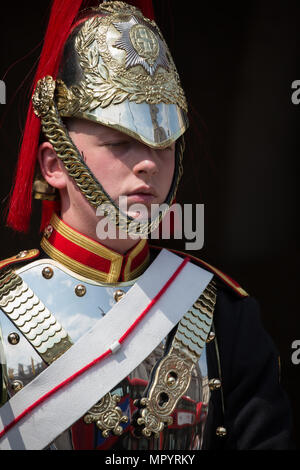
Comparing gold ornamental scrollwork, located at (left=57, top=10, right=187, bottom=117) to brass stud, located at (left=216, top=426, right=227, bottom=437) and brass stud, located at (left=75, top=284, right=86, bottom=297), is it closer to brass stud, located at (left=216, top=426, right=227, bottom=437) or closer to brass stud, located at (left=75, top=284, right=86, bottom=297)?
brass stud, located at (left=75, top=284, right=86, bottom=297)

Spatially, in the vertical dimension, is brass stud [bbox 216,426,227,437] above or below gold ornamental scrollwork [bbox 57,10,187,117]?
below

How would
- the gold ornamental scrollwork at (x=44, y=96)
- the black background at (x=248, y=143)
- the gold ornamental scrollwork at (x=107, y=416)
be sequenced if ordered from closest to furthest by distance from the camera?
the gold ornamental scrollwork at (x=107, y=416), the gold ornamental scrollwork at (x=44, y=96), the black background at (x=248, y=143)

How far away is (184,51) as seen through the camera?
3.63m

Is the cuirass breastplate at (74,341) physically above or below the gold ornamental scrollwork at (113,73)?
below

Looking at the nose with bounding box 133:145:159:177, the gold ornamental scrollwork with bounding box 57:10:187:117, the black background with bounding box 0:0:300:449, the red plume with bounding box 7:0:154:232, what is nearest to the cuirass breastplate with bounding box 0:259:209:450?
the red plume with bounding box 7:0:154:232

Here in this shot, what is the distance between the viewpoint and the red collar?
8.20 ft

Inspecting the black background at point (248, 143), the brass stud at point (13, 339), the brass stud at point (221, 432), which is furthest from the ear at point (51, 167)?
the black background at point (248, 143)

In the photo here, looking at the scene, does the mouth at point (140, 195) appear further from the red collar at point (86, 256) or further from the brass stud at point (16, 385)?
the brass stud at point (16, 385)

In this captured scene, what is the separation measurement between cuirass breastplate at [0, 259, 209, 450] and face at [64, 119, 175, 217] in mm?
258

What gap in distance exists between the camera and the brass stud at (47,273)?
8.15 feet

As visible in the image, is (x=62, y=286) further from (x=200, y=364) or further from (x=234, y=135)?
(x=234, y=135)

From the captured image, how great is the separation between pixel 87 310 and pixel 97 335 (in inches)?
3.0

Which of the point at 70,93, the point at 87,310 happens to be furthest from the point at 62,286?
the point at 70,93

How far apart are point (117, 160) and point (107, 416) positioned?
2.16 ft
